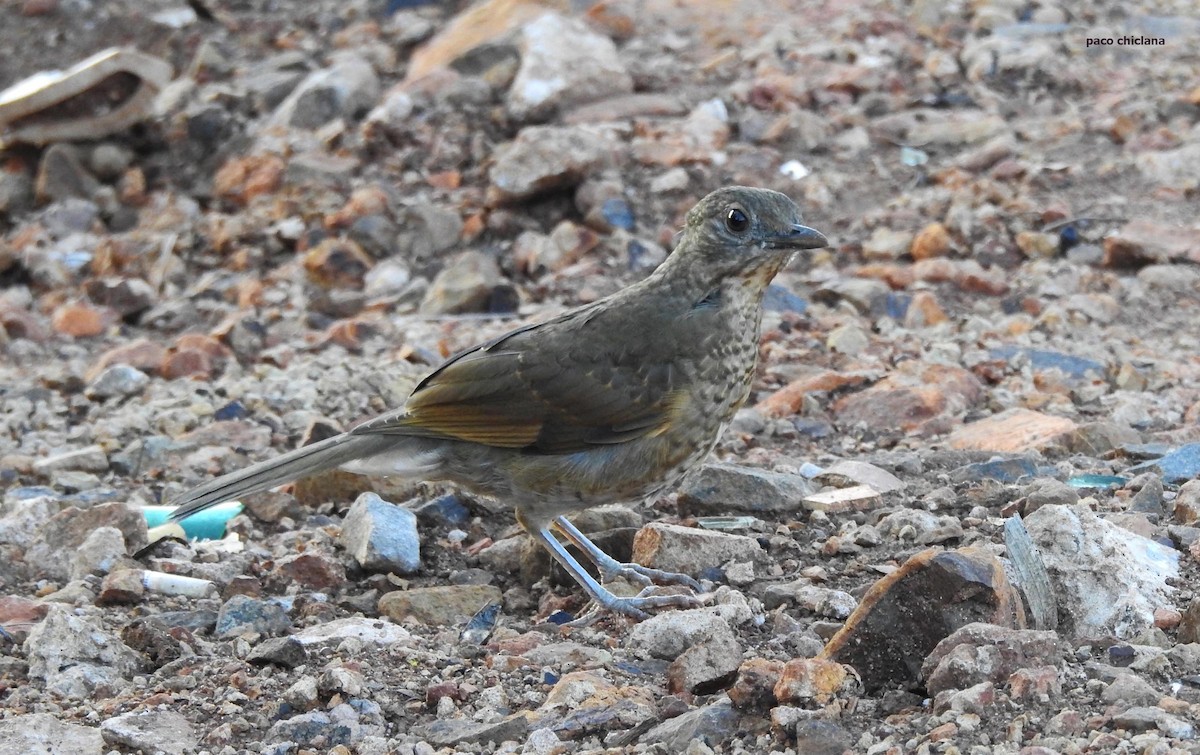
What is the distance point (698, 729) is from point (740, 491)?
1657 millimetres

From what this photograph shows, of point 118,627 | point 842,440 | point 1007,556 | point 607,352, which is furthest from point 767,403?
point 118,627

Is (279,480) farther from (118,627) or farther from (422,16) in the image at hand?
(422,16)

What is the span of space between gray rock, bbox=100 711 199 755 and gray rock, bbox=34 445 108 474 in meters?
2.35

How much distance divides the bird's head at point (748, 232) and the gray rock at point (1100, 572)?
1163 millimetres

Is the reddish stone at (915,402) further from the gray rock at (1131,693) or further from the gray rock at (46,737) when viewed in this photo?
the gray rock at (46,737)

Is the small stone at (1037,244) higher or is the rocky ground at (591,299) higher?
the rocky ground at (591,299)

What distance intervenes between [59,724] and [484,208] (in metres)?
4.65

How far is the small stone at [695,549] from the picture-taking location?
15.6ft

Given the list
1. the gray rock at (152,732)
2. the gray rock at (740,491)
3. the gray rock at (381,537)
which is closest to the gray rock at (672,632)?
the gray rock at (740,491)

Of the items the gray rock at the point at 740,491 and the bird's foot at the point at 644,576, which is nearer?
the bird's foot at the point at 644,576

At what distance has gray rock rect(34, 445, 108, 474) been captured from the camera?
5.99 m

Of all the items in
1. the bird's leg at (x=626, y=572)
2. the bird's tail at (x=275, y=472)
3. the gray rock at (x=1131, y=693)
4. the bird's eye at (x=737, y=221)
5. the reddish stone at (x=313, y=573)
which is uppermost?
the bird's eye at (x=737, y=221)

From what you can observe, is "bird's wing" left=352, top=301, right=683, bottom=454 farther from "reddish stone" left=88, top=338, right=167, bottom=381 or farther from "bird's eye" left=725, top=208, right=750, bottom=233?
"reddish stone" left=88, top=338, right=167, bottom=381

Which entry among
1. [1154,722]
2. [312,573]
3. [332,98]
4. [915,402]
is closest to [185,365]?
[312,573]
